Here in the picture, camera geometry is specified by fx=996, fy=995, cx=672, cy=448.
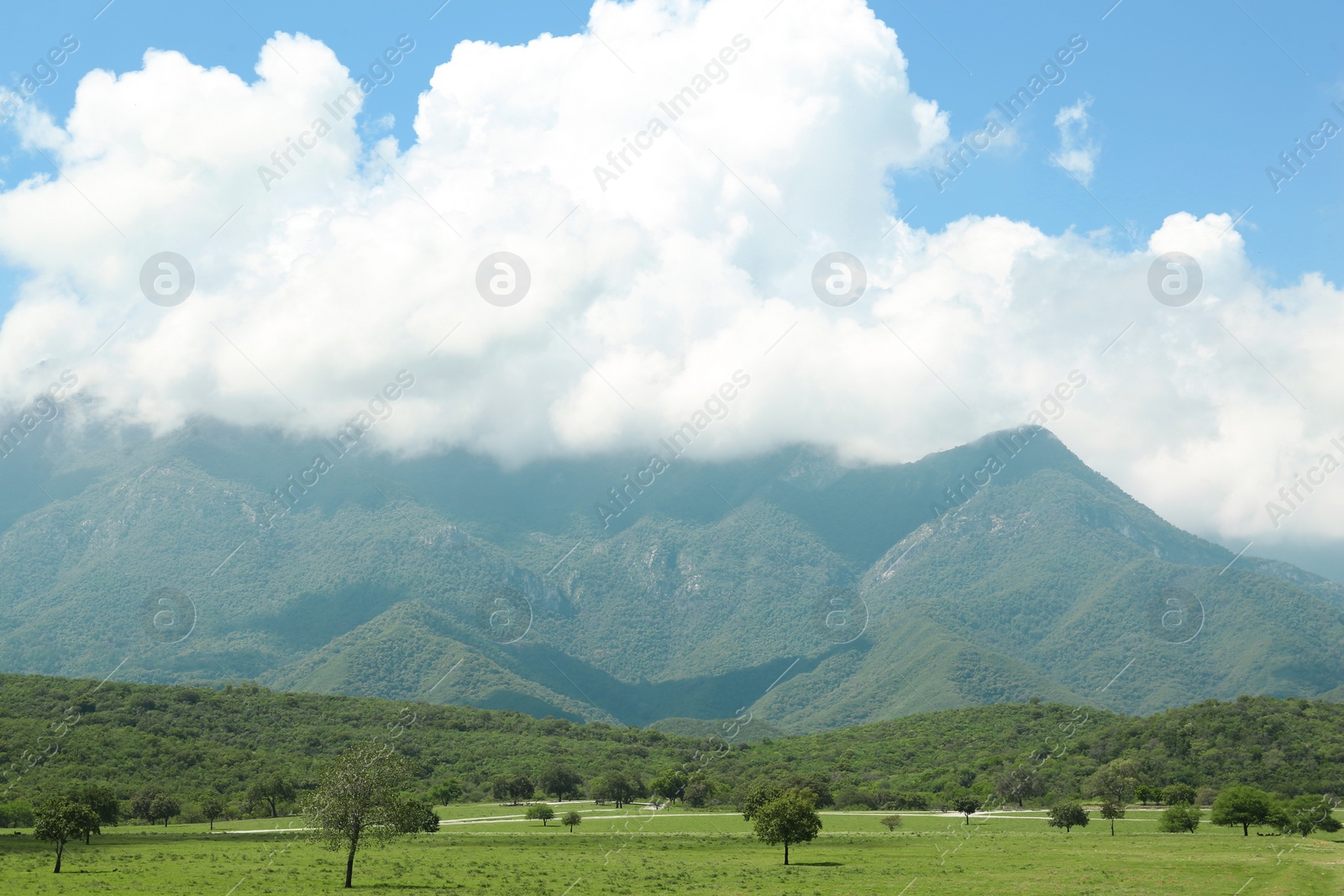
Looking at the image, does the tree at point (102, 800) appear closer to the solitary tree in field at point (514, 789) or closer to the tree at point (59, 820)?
the tree at point (59, 820)

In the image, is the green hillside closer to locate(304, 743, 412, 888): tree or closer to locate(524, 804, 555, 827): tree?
locate(524, 804, 555, 827): tree

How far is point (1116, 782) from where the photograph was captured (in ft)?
442

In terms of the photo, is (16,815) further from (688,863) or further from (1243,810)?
(1243,810)

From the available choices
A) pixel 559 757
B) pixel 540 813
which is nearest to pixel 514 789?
pixel 540 813

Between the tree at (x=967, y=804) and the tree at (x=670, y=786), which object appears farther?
the tree at (x=670, y=786)

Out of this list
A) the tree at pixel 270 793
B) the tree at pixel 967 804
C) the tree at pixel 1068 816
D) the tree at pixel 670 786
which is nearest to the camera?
the tree at pixel 1068 816

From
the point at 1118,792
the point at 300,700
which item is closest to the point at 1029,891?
the point at 1118,792

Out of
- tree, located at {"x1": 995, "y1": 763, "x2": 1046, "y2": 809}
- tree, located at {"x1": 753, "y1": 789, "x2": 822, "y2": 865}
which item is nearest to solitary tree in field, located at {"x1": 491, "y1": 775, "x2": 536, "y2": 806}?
tree, located at {"x1": 995, "y1": 763, "x2": 1046, "y2": 809}

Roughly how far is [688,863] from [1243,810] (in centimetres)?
6661

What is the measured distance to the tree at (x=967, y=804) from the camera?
129 m

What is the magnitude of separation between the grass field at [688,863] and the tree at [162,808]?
3.46m

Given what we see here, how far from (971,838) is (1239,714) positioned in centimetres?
8907

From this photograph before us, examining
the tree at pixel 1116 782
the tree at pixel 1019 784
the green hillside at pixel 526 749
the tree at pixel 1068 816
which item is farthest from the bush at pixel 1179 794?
the tree at pixel 1068 816

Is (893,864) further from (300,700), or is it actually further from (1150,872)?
(300,700)
